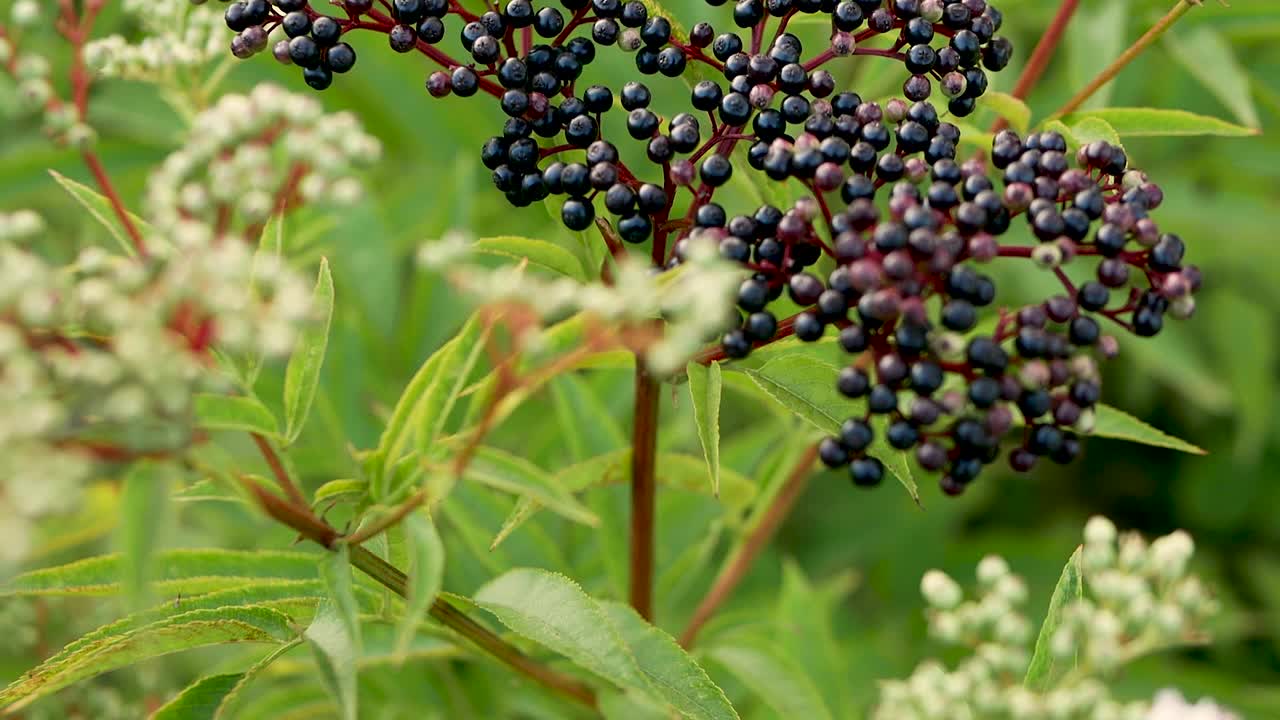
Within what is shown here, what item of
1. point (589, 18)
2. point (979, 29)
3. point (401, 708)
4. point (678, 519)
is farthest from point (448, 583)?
point (979, 29)

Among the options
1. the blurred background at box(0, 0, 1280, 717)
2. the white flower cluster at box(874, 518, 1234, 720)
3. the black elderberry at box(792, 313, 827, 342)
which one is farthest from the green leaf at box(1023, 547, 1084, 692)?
the blurred background at box(0, 0, 1280, 717)

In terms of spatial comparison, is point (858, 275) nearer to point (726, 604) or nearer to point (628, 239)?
point (628, 239)

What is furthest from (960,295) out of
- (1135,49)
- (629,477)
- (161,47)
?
(161,47)

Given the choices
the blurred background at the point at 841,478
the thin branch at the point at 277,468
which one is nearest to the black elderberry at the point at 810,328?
the thin branch at the point at 277,468

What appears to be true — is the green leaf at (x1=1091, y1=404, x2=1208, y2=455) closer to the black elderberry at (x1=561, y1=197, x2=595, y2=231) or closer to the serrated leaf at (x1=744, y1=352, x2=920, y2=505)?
the serrated leaf at (x1=744, y1=352, x2=920, y2=505)

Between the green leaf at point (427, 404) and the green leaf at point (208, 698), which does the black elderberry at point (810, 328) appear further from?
the green leaf at point (208, 698)

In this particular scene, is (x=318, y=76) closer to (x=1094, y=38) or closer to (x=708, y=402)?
(x=708, y=402)
